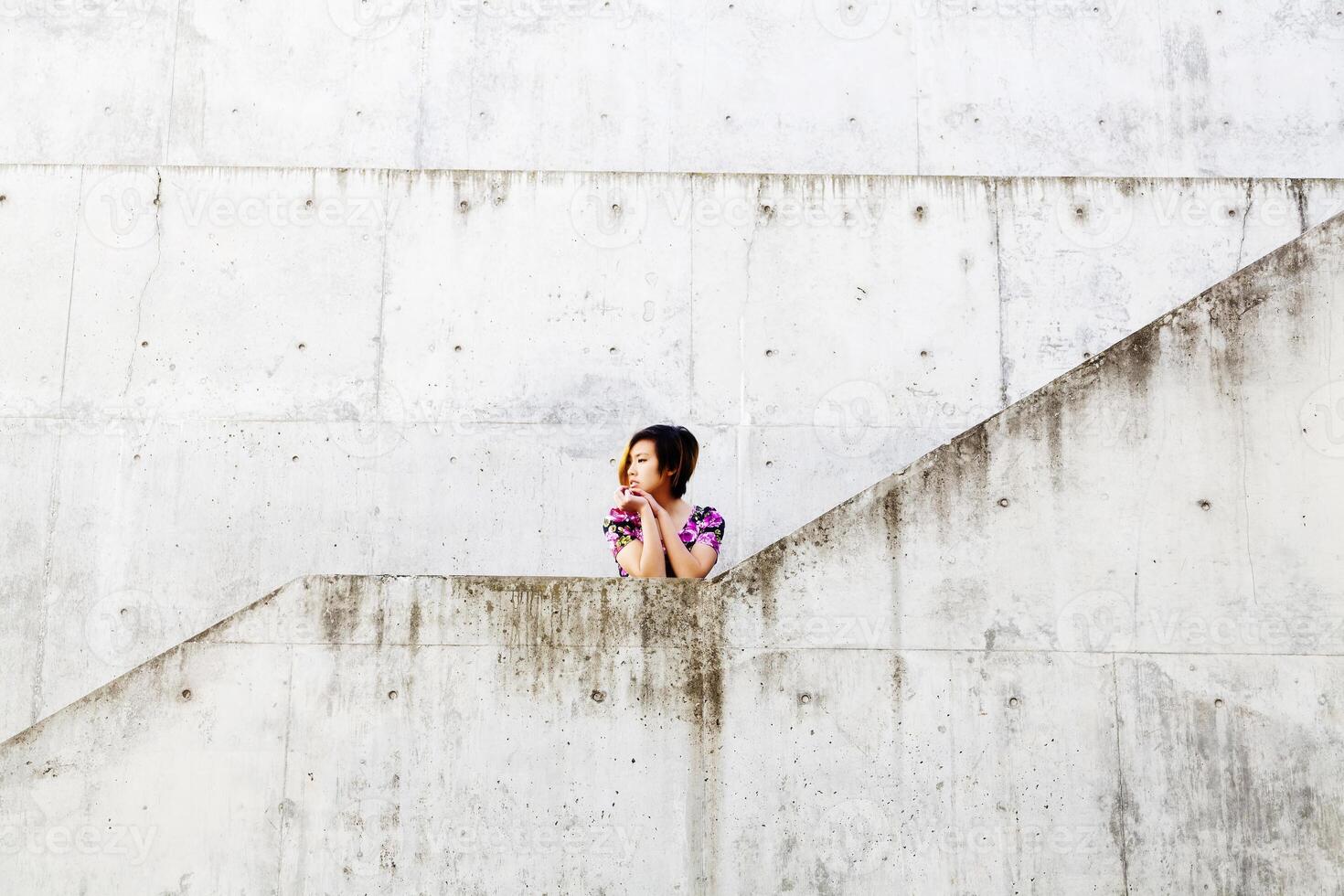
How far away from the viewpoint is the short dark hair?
18.0ft

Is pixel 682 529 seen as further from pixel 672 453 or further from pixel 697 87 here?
pixel 697 87

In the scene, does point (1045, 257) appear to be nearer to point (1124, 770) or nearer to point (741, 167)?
point (741, 167)

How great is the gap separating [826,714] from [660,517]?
39.0 inches

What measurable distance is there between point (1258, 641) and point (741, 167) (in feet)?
16.9

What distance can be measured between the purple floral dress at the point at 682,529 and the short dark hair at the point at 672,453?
0.44 ft

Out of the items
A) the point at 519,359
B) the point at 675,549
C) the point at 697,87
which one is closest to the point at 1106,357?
the point at 675,549

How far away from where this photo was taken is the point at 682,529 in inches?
219

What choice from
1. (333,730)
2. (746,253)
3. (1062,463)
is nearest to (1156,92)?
(746,253)

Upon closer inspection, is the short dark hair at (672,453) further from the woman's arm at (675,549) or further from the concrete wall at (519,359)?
the concrete wall at (519,359)

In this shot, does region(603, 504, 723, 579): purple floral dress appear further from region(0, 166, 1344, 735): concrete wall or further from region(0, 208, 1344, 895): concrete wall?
region(0, 166, 1344, 735): concrete wall

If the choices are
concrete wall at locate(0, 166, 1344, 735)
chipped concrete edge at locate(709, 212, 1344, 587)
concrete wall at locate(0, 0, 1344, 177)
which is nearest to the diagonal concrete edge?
chipped concrete edge at locate(709, 212, 1344, 587)

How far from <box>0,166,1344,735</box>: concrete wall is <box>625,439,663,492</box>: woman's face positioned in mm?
2282

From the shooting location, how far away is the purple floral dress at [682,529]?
544 cm

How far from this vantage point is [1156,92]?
30.3 feet
